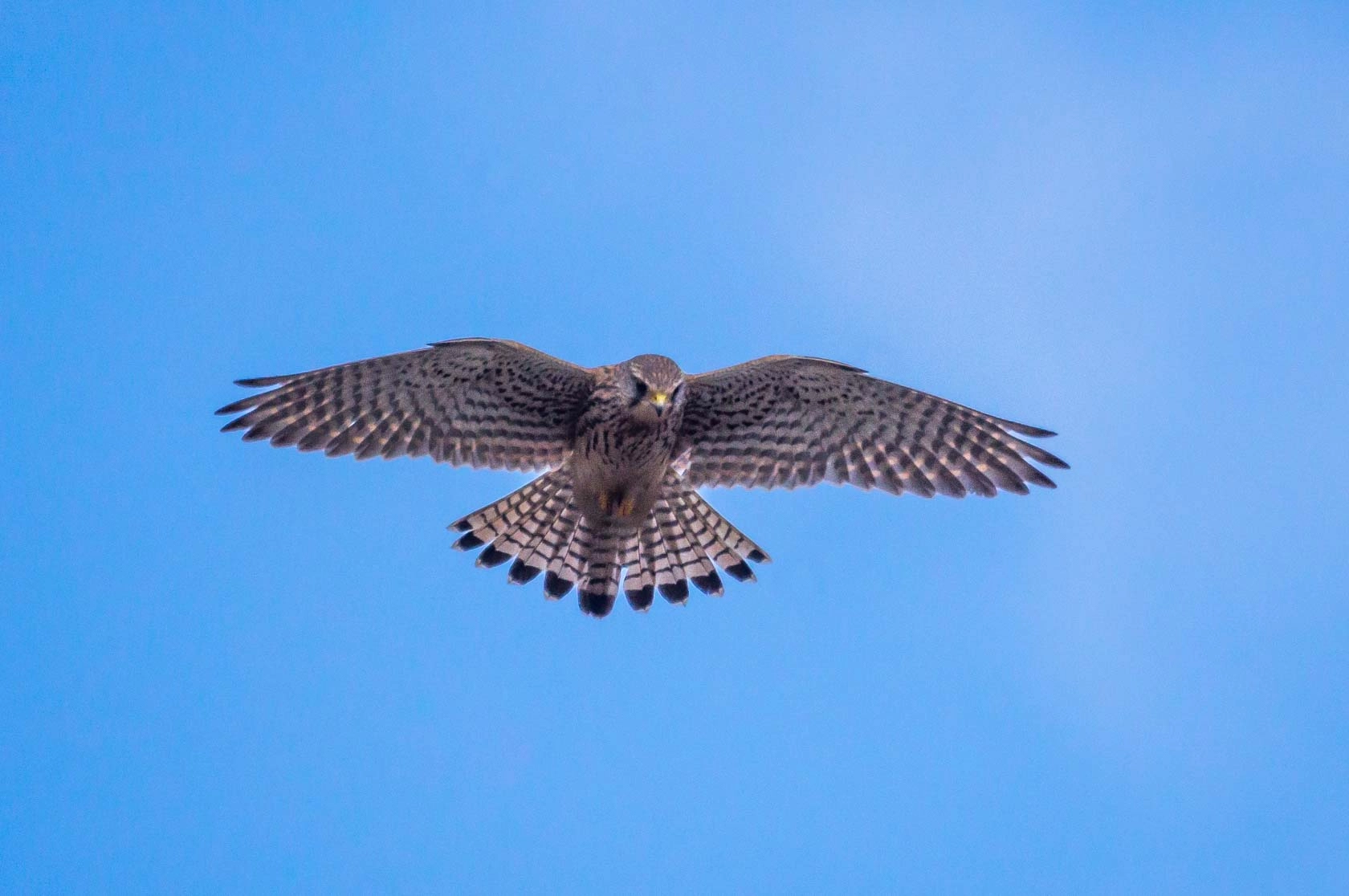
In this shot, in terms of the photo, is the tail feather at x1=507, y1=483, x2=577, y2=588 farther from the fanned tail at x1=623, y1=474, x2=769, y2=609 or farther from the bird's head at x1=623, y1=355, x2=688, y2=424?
the bird's head at x1=623, y1=355, x2=688, y2=424

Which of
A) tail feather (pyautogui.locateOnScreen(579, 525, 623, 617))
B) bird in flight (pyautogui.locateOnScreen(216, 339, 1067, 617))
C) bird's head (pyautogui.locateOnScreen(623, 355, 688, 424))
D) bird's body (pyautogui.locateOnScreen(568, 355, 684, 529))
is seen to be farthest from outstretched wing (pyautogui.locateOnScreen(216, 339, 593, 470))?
tail feather (pyautogui.locateOnScreen(579, 525, 623, 617))

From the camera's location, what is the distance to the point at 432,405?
7035 millimetres

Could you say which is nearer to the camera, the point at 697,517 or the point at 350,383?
the point at 350,383

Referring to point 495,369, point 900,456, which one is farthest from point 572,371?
point 900,456

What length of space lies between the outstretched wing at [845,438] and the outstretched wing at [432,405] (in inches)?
33.4

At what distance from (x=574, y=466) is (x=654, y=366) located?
3.24 ft

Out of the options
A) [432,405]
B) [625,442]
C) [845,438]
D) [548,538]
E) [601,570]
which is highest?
[845,438]

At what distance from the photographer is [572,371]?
22.9 feet

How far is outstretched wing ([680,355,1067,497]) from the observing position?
724 centimetres

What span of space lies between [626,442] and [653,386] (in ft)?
1.46

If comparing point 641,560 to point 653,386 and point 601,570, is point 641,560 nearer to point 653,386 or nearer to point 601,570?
point 601,570

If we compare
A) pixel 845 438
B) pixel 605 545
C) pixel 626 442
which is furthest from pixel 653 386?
pixel 845 438

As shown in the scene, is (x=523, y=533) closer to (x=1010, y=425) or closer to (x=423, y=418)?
(x=423, y=418)

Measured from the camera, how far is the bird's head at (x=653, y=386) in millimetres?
6562
